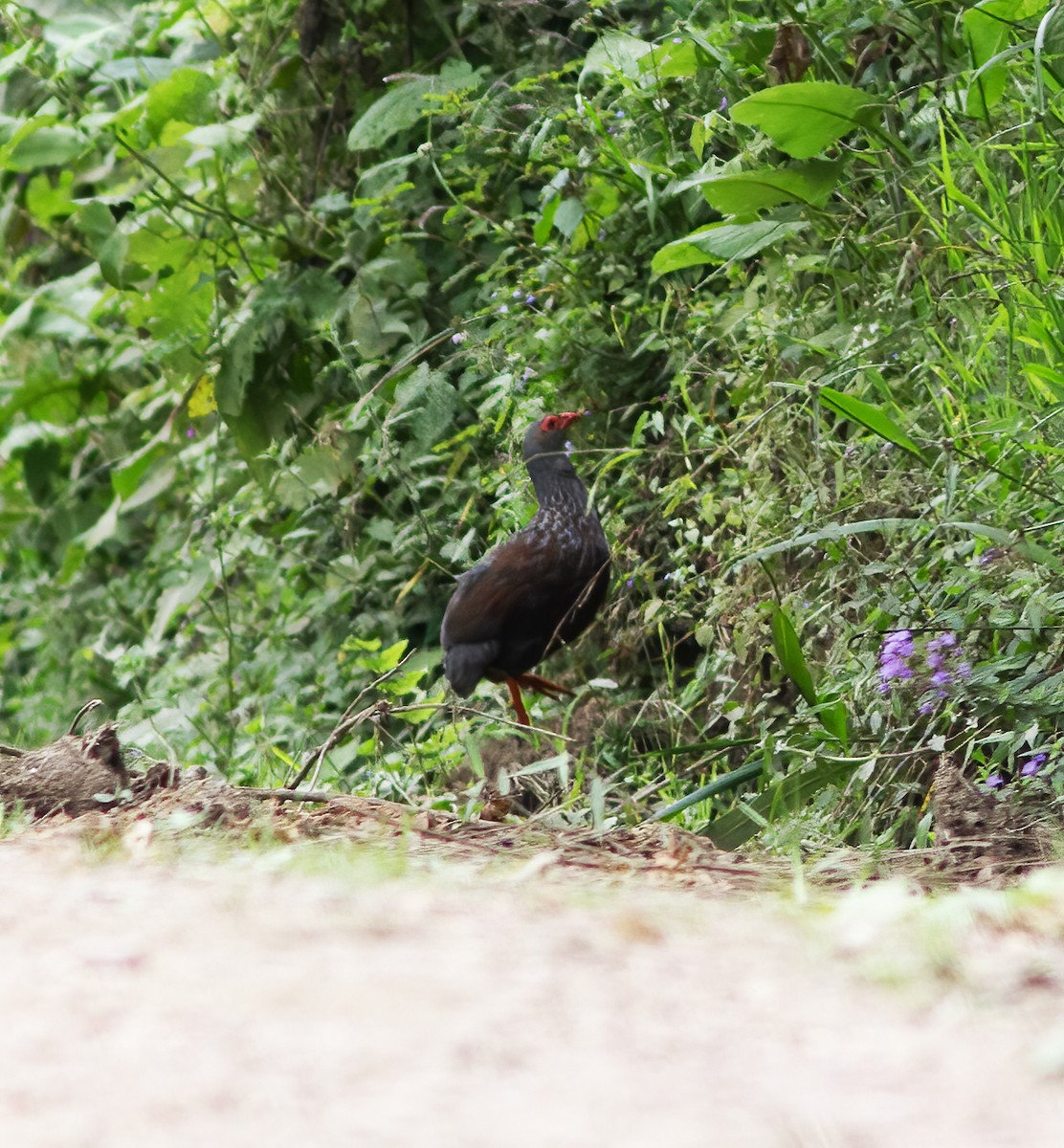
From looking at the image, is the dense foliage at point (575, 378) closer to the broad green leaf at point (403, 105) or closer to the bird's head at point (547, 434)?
the broad green leaf at point (403, 105)

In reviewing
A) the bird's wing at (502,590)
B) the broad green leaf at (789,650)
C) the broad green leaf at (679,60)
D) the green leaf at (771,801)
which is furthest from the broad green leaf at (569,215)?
the green leaf at (771,801)

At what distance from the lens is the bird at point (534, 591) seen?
358 centimetres

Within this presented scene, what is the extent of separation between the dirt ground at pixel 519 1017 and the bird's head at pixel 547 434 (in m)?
2.17

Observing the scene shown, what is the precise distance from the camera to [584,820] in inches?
114

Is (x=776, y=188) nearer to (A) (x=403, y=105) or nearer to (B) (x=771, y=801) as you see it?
(B) (x=771, y=801)

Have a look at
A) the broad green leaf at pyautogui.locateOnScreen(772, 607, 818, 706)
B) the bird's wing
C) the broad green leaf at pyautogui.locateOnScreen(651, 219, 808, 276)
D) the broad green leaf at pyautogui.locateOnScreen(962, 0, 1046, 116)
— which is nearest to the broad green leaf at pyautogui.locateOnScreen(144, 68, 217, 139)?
the bird's wing

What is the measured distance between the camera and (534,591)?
140 inches

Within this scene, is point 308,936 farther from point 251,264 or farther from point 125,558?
point 125,558

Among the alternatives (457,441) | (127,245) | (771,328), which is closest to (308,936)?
(771,328)

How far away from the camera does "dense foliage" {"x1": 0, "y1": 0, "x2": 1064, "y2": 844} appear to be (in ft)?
8.65

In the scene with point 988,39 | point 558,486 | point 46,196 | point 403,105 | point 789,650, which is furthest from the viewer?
point 46,196

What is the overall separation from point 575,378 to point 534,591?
3.04 ft

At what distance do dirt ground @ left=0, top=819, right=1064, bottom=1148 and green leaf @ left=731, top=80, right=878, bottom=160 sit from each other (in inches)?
61.8

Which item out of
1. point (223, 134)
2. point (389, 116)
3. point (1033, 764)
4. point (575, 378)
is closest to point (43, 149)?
point (223, 134)
